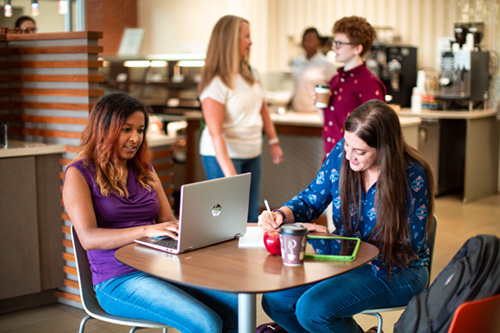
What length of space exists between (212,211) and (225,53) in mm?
1922

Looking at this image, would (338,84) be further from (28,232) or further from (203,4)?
(203,4)

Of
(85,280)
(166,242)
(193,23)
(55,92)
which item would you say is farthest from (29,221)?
(193,23)

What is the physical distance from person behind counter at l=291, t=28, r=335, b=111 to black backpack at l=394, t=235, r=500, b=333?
5239 mm

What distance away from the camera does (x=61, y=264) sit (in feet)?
12.8

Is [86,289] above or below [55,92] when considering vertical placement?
below

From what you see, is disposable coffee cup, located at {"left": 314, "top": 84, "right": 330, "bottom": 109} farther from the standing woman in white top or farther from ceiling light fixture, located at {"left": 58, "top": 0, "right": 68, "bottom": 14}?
ceiling light fixture, located at {"left": 58, "top": 0, "right": 68, "bottom": 14}

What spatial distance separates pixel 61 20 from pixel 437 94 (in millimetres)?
5845

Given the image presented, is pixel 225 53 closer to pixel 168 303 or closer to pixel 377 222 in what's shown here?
pixel 377 222

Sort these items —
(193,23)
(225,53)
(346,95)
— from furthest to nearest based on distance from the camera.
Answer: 1. (193,23)
2. (346,95)
3. (225,53)

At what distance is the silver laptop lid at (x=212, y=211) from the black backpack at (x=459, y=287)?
72 centimetres

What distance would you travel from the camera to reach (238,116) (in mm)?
4047

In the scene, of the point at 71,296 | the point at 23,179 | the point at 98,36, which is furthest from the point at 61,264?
the point at 98,36

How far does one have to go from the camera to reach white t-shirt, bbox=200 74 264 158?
156 inches

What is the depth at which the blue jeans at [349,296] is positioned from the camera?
2375 mm
